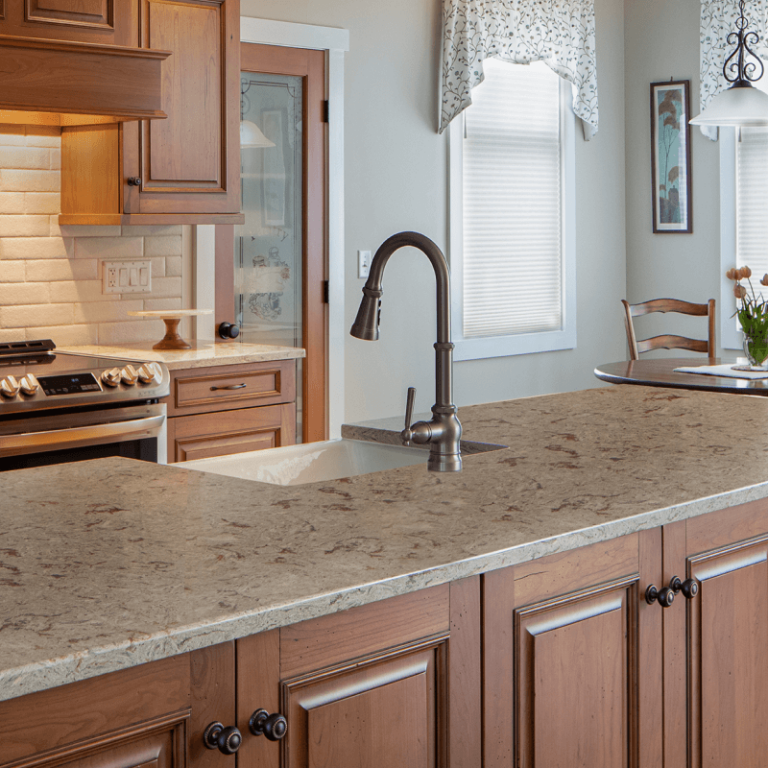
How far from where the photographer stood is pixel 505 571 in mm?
1292

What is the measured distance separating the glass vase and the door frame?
1.76 meters

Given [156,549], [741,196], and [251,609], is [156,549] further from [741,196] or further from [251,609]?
[741,196]

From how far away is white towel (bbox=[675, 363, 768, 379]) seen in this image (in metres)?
4.06

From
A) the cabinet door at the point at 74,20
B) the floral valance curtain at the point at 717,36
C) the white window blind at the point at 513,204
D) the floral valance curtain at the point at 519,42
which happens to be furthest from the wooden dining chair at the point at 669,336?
the cabinet door at the point at 74,20

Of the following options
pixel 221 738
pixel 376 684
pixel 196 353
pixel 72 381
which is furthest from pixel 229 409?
pixel 221 738

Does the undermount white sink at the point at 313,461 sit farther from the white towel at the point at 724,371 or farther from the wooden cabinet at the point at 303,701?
the white towel at the point at 724,371

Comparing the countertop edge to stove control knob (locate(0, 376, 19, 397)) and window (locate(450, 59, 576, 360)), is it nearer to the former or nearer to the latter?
stove control knob (locate(0, 376, 19, 397))

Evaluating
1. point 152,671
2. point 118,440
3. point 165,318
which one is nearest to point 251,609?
point 152,671

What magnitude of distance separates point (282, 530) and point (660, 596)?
1.87ft

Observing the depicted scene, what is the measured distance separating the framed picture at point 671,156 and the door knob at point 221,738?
5279mm

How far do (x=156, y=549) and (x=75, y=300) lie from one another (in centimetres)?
284

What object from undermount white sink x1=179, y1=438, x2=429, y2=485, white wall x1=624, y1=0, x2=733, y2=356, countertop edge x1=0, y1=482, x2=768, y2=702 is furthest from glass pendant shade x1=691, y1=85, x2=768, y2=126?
countertop edge x1=0, y1=482, x2=768, y2=702

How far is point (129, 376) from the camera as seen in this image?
3.19 meters

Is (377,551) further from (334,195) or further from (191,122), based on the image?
(334,195)
